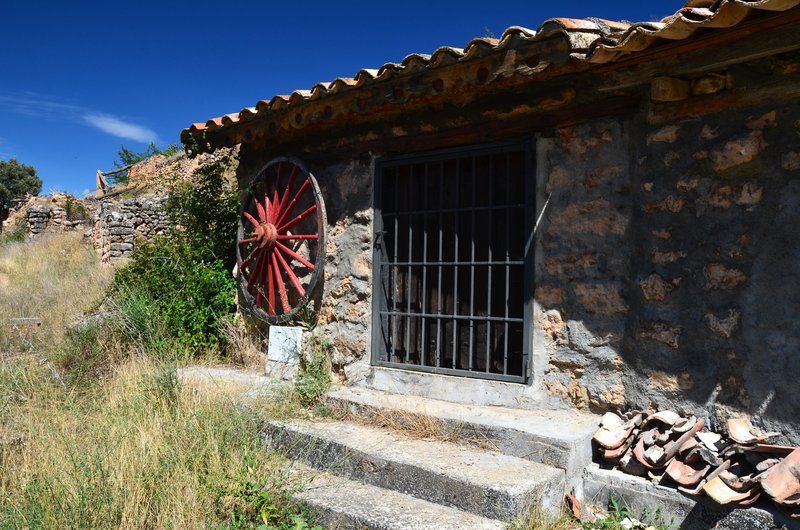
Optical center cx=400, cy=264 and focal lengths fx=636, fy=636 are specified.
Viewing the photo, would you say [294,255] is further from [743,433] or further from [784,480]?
[784,480]

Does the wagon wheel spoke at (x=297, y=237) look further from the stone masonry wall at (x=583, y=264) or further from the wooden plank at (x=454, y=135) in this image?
the stone masonry wall at (x=583, y=264)

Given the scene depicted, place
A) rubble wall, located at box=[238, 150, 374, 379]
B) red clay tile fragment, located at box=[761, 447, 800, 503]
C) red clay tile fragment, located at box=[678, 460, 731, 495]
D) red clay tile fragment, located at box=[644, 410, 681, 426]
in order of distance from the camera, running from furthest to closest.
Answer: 1. rubble wall, located at box=[238, 150, 374, 379]
2. red clay tile fragment, located at box=[644, 410, 681, 426]
3. red clay tile fragment, located at box=[678, 460, 731, 495]
4. red clay tile fragment, located at box=[761, 447, 800, 503]

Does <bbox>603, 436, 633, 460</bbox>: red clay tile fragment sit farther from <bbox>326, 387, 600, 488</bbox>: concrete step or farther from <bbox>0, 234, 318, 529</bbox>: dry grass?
<bbox>0, 234, 318, 529</bbox>: dry grass

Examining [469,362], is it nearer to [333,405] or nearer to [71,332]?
[333,405]

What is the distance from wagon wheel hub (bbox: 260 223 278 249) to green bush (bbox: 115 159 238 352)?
0.80 meters

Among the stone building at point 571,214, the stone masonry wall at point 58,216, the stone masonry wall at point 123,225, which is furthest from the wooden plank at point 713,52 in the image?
the stone masonry wall at point 58,216

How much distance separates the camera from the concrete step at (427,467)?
3158 mm

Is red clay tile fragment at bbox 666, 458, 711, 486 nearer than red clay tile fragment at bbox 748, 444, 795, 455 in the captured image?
No

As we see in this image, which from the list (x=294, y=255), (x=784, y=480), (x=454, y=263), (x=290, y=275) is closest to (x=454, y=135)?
(x=454, y=263)

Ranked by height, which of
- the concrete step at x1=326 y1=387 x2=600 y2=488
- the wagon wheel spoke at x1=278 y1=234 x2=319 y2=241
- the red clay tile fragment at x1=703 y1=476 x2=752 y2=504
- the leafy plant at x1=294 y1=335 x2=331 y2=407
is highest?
the wagon wheel spoke at x1=278 y1=234 x2=319 y2=241

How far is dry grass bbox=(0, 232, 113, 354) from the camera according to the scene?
726cm

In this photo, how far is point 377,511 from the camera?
324cm

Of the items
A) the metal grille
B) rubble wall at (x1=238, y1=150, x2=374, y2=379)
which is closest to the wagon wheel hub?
rubble wall at (x1=238, y1=150, x2=374, y2=379)

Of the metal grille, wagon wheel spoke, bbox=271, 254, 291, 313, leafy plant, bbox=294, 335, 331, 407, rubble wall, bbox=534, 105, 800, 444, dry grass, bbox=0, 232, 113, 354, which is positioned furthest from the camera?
dry grass, bbox=0, 232, 113, 354
